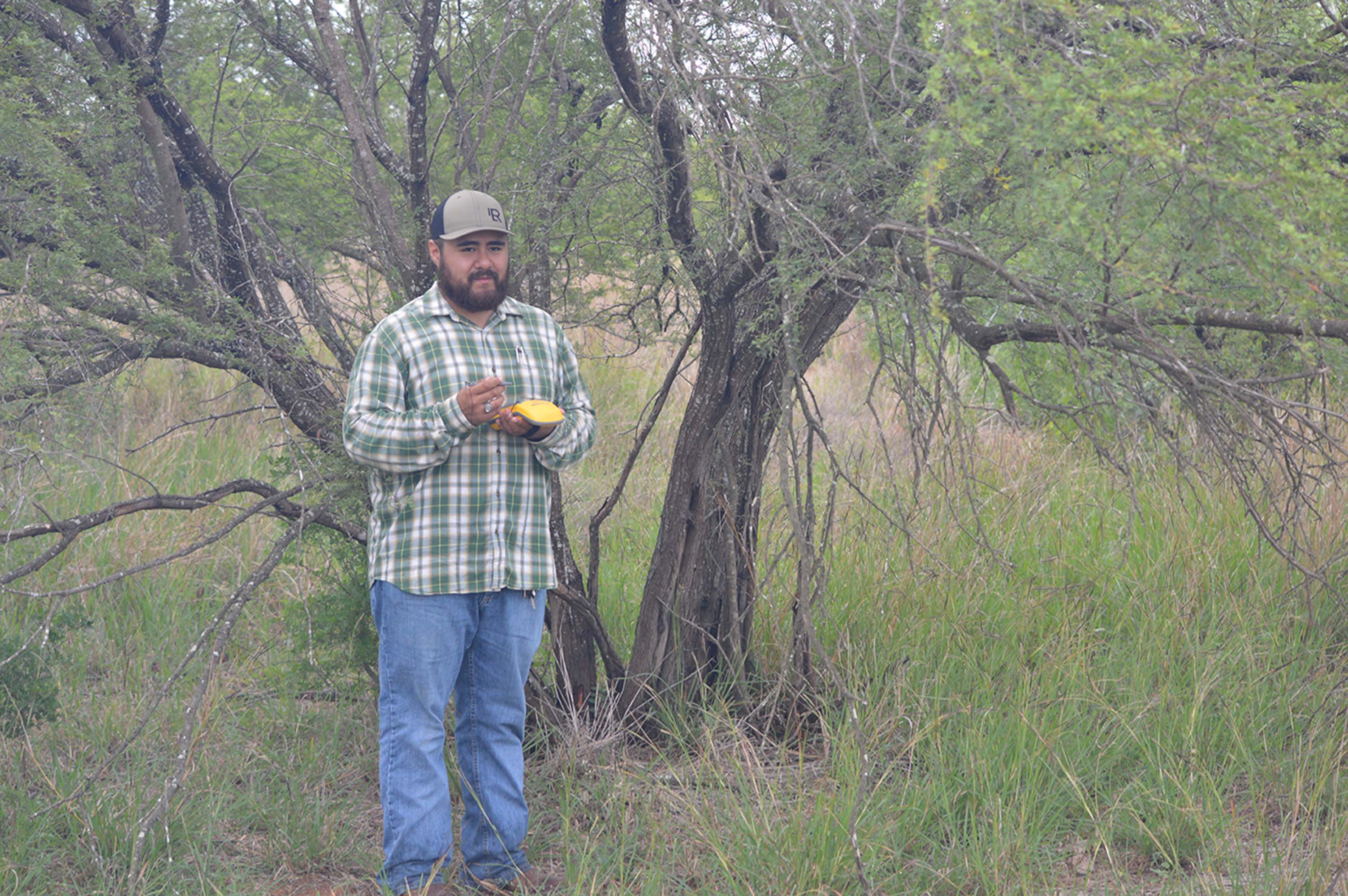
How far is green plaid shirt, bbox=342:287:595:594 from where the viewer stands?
3.24m

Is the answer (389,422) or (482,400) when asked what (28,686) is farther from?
(482,400)

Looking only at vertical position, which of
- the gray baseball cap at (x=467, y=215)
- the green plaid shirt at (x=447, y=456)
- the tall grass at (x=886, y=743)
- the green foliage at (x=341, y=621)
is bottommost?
the tall grass at (x=886, y=743)

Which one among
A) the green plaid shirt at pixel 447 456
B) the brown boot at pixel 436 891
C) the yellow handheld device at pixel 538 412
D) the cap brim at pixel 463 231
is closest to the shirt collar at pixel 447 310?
the green plaid shirt at pixel 447 456

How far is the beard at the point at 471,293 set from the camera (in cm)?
342

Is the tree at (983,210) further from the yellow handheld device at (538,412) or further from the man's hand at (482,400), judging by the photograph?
the man's hand at (482,400)

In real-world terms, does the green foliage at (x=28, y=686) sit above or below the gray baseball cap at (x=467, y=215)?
below

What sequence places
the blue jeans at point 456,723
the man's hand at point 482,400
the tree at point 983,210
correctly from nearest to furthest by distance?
the tree at point 983,210
the man's hand at point 482,400
the blue jeans at point 456,723

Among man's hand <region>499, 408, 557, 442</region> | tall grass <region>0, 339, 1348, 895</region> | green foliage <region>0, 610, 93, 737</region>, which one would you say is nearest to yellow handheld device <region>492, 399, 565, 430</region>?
man's hand <region>499, 408, 557, 442</region>

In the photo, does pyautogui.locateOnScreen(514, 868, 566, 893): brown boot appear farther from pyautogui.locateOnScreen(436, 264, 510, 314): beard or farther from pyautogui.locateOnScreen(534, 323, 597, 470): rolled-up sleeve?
pyautogui.locateOnScreen(436, 264, 510, 314): beard

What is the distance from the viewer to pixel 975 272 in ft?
12.9

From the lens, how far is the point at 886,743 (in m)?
4.11

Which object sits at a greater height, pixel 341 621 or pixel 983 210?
Answer: pixel 983 210

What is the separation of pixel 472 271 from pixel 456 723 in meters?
1.38

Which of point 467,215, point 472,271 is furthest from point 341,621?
point 467,215
